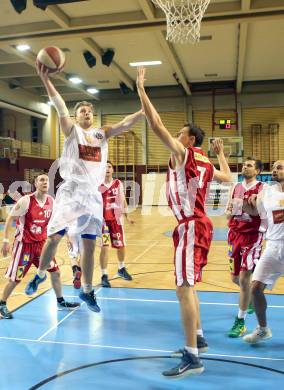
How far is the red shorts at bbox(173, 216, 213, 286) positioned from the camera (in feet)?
12.5

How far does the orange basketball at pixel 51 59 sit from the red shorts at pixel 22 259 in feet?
7.85

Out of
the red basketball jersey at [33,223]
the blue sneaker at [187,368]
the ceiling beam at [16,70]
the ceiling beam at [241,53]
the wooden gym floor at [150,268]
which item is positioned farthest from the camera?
the ceiling beam at [16,70]

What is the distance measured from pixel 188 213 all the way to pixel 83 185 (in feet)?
4.07

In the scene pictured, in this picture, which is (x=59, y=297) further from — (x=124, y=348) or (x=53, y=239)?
(x=124, y=348)

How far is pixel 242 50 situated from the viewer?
1591 cm

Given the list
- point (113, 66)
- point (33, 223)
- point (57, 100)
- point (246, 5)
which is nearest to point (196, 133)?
point (57, 100)

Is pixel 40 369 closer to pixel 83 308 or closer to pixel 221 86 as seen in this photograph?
pixel 83 308

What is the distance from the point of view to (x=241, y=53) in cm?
1641

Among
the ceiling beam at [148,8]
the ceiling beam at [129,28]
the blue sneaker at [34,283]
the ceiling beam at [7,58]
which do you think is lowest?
the blue sneaker at [34,283]

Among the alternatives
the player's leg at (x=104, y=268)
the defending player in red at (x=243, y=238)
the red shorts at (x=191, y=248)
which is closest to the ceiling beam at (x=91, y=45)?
the player's leg at (x=104, y=268)

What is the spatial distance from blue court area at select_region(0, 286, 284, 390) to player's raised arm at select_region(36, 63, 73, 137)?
7.42ft

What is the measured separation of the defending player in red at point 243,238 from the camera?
192 inches

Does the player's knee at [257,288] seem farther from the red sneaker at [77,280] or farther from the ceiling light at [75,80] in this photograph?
the ceiling light at [75,80]

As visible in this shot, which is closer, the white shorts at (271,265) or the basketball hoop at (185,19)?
the white shorts at (271,265)
